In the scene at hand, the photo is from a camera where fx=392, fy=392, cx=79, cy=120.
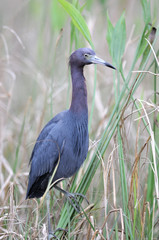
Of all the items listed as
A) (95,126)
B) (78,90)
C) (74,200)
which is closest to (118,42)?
(78,90)

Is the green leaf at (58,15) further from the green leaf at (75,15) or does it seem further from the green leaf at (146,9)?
the green leaf at (146,9)

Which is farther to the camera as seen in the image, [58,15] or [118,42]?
[58,15]

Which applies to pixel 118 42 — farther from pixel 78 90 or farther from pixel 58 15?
pixel 58 15

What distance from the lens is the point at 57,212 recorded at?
253 cm

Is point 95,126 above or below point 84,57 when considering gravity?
below

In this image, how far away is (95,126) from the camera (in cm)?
354

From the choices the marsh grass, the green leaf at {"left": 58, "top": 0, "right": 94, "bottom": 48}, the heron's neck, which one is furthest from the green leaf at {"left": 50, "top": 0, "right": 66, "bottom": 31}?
the green leaf at {"left": 58, "top": 0, "right": 94, "bottom": 48}

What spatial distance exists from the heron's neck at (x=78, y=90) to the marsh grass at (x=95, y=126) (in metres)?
0.07

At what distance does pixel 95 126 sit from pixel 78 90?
0.99m

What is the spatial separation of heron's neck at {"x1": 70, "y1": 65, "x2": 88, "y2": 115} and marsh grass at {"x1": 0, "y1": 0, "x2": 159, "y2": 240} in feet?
0.24

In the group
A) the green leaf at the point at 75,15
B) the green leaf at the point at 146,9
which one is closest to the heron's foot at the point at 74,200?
the green leaf at the point at 75,15

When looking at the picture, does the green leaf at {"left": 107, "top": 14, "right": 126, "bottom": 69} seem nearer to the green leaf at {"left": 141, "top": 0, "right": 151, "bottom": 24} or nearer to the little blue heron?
the green leaf at {"left": 141, "top": 0, "right": 151, "bottom": 24}

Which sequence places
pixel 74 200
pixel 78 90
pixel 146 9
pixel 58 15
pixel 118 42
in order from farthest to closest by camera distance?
1. pixel 58 15
2. pixel 78 90
3. pixel 74 200
4. pixel 118 42
5. pixel 146 9

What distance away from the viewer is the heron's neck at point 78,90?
258 centimetres
